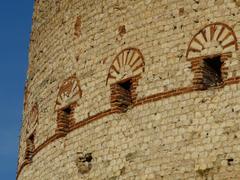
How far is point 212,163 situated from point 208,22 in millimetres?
2151

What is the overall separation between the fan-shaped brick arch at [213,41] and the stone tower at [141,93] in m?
0.02

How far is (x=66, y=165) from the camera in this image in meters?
12.1

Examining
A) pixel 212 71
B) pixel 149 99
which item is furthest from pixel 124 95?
pixel 212 71

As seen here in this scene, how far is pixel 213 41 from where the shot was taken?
10789mm

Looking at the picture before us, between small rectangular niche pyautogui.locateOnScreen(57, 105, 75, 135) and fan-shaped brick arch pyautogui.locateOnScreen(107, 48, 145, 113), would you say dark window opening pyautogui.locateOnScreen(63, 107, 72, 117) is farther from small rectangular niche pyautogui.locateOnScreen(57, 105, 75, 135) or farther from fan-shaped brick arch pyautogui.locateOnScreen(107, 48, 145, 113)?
fan-shaped brick arch pyautogui.locateOnScreen(107, 48, 145, 113)

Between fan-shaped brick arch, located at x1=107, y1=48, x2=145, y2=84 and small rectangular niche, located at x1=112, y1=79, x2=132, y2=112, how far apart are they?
0.36 feet

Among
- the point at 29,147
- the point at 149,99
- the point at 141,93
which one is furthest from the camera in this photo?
the point at 29,147

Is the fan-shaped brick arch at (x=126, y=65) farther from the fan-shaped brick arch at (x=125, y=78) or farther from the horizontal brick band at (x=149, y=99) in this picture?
the horizontal brick band at (x=149, y=99)

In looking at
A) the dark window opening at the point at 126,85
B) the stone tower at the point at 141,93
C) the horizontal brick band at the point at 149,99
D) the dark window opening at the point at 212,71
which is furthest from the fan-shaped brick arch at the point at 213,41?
the dark window opening at the point at 126,85

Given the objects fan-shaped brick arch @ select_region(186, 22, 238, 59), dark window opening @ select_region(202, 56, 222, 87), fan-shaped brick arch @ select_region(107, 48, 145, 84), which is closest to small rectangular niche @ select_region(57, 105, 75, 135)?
fan-shaped brick arch @ select_region(107, 48, 145, 84)

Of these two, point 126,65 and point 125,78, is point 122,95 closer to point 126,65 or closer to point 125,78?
point 125,78

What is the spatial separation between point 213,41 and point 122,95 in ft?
5.72

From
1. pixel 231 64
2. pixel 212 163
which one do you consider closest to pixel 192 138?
pixel 212 163

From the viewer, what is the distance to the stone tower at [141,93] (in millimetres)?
10406
